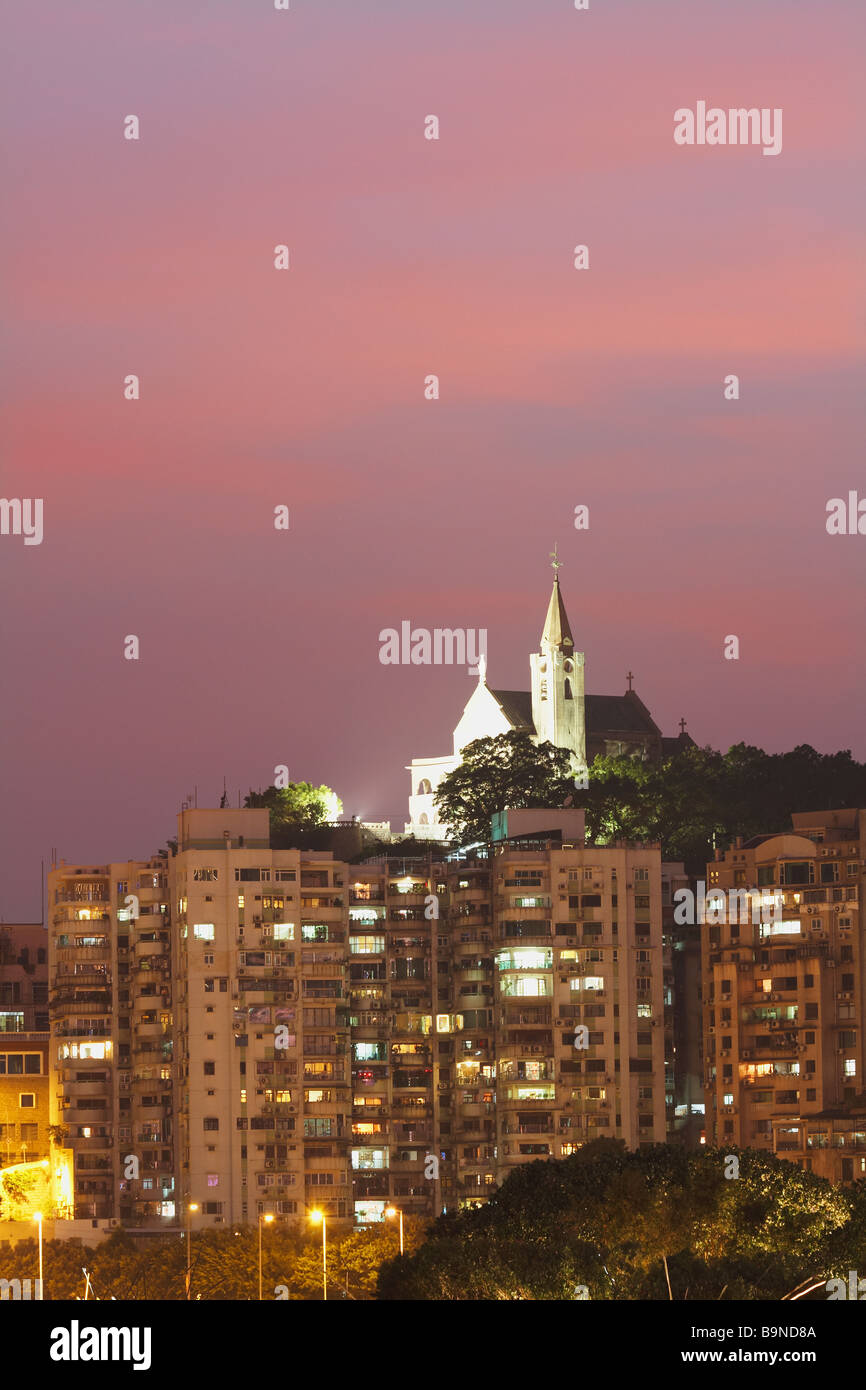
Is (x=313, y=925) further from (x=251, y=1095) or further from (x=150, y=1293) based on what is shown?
(x=150, y=1293)

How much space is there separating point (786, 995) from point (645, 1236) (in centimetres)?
5470

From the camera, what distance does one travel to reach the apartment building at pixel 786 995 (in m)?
154

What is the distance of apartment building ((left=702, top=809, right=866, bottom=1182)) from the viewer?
154m

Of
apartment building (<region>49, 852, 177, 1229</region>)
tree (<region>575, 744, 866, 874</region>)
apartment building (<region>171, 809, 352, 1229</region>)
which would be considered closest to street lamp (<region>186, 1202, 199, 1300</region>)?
apartment building (<region>171, 809, 352, 1229</region>)

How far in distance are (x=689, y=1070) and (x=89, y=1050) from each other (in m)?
31.2

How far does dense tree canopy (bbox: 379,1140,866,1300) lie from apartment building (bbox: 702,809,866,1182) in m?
43.4

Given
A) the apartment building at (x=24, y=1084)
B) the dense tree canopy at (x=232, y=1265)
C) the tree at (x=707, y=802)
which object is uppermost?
the tree at (x=707, y=802)

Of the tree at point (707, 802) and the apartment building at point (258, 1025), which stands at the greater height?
the tree at point (707, 802)

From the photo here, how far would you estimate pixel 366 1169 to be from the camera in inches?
6093

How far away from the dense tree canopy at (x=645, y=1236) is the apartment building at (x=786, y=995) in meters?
43.4

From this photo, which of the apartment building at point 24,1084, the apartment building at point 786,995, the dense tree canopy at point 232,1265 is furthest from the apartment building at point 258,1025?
the apartment building at point 786,995

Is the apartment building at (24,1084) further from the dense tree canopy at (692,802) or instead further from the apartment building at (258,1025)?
the dense tree canopy at (692,802)

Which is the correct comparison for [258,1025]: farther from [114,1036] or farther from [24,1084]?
[24,1084]
